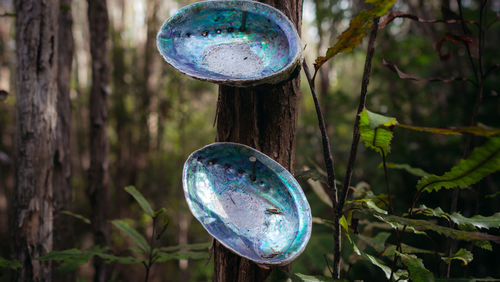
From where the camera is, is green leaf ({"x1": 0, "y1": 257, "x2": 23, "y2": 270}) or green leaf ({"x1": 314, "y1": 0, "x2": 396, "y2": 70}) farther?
green leaf ({"x1": 0, "y1": 257, "x2": 23, "y2": 270})

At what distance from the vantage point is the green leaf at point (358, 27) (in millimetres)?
770

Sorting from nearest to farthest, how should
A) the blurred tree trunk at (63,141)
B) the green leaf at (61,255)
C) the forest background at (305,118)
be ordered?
the green leaf at (61,255) < the blurred tree trunk at (63,141) < the forest background at (305,118)

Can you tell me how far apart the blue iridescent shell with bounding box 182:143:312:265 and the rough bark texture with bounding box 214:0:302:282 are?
54 millimetres

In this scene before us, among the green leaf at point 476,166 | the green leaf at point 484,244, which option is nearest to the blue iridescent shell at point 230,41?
the green leaf at point 476,166

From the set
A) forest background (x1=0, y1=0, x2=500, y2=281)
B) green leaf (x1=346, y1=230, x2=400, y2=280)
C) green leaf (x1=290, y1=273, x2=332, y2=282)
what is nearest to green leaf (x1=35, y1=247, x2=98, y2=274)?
forest background (x1=0, y1=0, x2=500, y2=281)

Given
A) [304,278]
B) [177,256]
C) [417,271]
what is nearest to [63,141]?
[177,256]

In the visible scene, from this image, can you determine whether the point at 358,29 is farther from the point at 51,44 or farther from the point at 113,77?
the point at 113,77

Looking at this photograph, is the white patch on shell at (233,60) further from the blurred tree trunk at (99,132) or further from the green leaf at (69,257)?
the blurred tree trunk at (99,132)

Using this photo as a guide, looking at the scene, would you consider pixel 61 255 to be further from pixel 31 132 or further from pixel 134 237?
pixel 31 132

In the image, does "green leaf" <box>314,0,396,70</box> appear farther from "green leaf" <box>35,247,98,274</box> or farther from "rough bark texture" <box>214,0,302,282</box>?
"green leaf" <box>35,247,98,274</box>

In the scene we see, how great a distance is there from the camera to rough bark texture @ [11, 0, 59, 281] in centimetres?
138

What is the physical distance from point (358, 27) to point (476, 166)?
0.43 m

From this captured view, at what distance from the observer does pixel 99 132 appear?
219 centimetres

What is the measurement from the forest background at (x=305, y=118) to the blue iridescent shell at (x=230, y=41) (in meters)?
0.66
